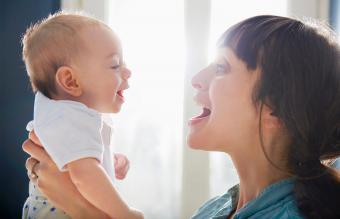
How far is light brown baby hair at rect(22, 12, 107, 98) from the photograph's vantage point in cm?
122

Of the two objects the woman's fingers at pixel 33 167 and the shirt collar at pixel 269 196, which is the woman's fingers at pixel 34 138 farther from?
the shirt collar at pixel 269 196

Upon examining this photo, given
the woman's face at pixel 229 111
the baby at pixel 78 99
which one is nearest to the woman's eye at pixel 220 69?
the woman's face at pixel 229 111

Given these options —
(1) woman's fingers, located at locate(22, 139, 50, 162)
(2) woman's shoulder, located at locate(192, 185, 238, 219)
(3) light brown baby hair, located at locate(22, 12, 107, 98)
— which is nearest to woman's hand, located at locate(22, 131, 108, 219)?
(1) woman's fingers, located at locate(22, 139, 50, 162)

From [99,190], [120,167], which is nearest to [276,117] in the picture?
[99,190]

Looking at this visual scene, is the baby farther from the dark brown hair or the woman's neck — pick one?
the dark brown hair

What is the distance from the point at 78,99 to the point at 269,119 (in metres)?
0.57

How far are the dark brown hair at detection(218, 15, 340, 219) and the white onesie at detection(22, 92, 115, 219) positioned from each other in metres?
0.44

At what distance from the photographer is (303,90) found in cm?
96

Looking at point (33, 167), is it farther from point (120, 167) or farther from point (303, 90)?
point (303, 90)

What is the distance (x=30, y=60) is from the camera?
1.26m

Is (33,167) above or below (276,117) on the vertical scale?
below

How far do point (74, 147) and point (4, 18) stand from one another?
70.7 inches

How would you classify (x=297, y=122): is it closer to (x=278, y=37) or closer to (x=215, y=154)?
(x=278, y=37)

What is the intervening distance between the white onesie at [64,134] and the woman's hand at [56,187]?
0.04 m
